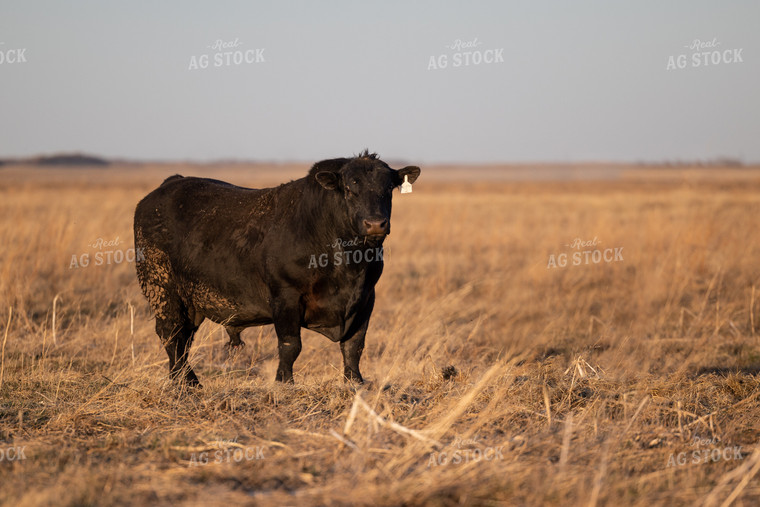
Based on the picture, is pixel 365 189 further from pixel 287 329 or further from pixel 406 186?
pixel 287 329

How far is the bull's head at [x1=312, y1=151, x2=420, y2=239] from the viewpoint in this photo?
6945 millimetres

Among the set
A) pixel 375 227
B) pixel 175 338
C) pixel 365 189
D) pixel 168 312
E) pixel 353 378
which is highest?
pixel 365 189

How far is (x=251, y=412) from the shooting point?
632 centimetres

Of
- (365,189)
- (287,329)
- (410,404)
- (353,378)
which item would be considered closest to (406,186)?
(365,189)

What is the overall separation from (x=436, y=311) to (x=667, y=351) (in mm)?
3118

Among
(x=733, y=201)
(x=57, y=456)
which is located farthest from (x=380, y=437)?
(x=733, y=201)

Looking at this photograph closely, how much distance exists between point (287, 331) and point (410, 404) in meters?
1.48

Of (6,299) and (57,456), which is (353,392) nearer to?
(57,456)

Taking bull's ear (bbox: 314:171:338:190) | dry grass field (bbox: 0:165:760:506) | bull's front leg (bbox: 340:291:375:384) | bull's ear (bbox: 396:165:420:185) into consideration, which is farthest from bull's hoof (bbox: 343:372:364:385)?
bull's ear (bbox: 396:165:420:185)

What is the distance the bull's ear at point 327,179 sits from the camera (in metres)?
7.23

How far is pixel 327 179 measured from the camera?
730cm

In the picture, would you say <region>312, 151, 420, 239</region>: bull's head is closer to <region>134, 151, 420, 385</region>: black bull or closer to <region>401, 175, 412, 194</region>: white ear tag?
<region>134, 151, 420, 385</region>: black bull

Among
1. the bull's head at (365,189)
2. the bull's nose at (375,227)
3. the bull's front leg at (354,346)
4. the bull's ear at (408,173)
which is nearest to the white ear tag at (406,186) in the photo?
the bull's ear at (408,173)

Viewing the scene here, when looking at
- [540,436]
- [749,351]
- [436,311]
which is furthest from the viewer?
[436,311]
